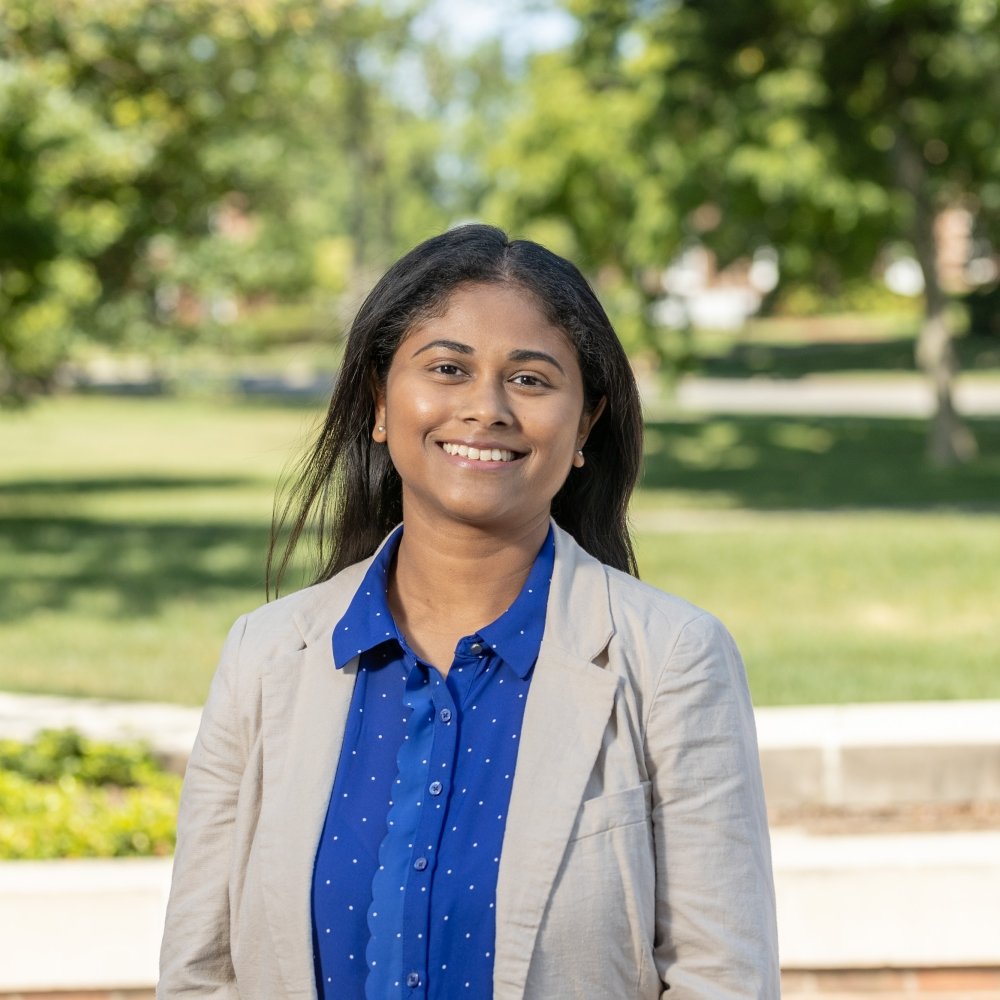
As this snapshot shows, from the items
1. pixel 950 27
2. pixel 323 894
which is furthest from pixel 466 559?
pixel 950 27

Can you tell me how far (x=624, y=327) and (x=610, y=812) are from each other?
68.7ft

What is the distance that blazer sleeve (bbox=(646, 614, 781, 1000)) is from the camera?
1.95 m

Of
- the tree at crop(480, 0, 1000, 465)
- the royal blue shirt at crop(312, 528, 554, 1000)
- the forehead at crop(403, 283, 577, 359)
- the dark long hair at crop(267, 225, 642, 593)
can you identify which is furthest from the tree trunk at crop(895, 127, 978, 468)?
the royal blue shirt at crop(312, 528, 554, 1000)

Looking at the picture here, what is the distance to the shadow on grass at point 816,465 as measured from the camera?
1834 cm

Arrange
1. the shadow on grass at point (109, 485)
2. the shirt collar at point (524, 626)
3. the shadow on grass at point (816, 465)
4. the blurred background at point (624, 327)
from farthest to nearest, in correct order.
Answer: the shadow on grass at point (109, 485), the shadow on grass at point (816, 465), the blurred background at point (624, 327), the shirt collar at point (524, 626)

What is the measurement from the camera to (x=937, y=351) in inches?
875

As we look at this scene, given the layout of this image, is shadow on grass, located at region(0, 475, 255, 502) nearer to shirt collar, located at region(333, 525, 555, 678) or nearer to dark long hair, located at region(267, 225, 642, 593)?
dark long hair, located at region(267, 225, 642, 593)

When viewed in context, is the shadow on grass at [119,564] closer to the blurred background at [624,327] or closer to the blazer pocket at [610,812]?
the blurred background at [624,327]

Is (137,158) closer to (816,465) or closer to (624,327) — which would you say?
(624,327)

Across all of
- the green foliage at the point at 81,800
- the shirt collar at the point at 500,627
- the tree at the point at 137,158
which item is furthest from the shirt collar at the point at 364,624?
the tree at the point at 137,158

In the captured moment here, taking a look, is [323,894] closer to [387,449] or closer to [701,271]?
[387,449]

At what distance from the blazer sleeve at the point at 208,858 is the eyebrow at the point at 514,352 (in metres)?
0.47

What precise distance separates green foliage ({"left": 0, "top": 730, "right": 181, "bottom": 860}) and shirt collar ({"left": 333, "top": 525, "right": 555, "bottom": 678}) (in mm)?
2850

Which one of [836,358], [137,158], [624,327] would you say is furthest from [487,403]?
[836,358]
